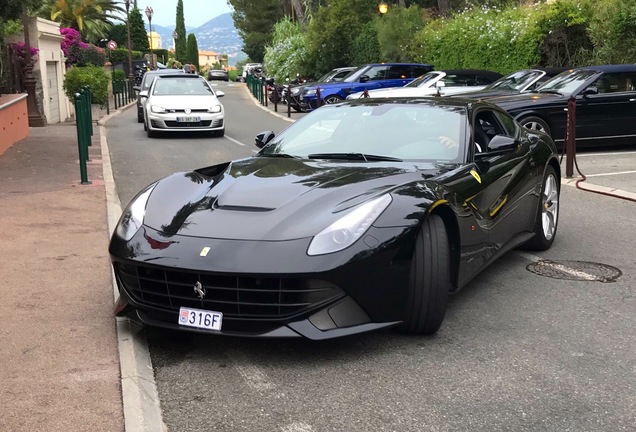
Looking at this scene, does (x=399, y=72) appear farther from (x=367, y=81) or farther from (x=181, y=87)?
(x=181, y=87)

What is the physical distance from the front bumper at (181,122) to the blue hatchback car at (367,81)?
6.84m

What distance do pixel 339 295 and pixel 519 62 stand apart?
20.1 metres

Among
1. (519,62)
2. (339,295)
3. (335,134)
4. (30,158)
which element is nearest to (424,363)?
(339,295)

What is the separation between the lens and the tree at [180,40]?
102m

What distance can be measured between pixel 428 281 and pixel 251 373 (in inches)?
44.7

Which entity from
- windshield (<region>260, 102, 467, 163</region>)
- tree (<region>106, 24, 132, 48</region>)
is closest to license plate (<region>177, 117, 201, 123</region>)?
windshield (<region>260, 102, 467, 163</region>)

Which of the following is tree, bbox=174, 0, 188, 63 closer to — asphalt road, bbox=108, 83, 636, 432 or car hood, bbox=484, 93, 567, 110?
car hood, bbox=484, 93, 567, 110

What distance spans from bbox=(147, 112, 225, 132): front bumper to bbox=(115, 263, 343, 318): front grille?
1411 cm

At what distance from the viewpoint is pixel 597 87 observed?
13.6m

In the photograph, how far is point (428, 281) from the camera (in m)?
4.30

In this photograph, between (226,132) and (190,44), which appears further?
(190,44)

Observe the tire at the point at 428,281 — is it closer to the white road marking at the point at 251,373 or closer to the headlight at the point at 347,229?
the headlight at the point at 347,229

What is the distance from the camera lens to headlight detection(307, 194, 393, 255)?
4.03 meters

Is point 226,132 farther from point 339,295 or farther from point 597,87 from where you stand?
point 339,295
